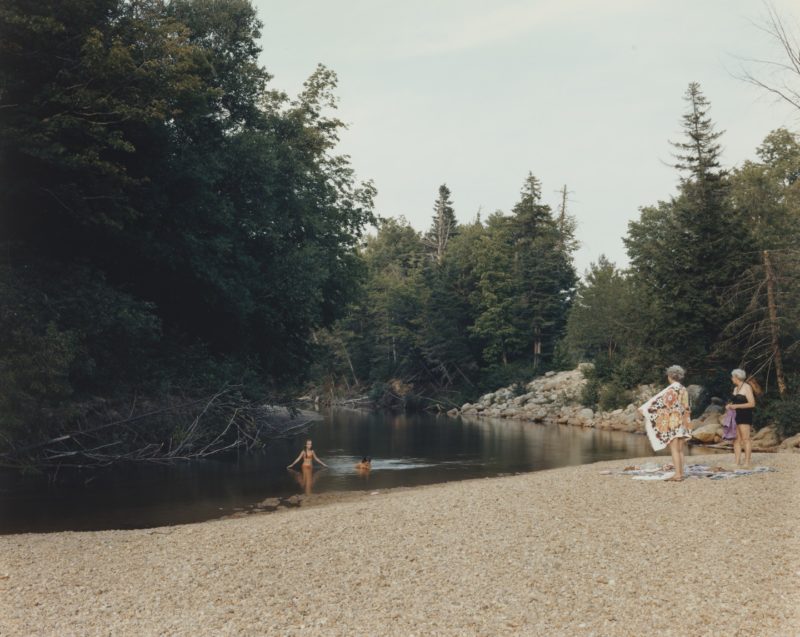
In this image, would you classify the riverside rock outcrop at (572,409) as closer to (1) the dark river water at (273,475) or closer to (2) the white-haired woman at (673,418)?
(1) the dark river water at (273,475)

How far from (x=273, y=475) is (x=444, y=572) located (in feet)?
45.5

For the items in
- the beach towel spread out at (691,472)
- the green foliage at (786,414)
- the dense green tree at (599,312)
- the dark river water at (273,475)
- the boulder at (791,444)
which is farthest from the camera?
the dense green tree at (599,312)

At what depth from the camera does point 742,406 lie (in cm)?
1448

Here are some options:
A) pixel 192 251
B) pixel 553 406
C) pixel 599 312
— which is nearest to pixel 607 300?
pixel 599 312

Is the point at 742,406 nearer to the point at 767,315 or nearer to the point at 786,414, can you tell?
the point at 786,414

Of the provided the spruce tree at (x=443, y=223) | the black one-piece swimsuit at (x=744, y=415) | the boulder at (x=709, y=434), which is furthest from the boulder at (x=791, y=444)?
Result: the spruce tree at (x=443, y=223)

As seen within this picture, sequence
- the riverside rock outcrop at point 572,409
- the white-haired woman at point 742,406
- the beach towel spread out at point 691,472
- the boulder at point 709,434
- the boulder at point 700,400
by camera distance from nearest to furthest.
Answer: the beach towel spread out at point 691,472 < the white-haired woman at point 742,406 < the boulder at point 709,434 < the riverside rock outcrop at point 572,409 < the boulder at point 700,400

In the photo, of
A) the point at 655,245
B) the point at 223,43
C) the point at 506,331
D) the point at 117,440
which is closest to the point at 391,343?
the point at 506,331

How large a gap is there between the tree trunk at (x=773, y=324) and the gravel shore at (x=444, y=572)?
1668 centimetres

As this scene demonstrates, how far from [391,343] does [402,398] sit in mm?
9831

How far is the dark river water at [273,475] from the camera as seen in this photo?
15219 millimetres

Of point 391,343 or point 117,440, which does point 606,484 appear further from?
point 391,343

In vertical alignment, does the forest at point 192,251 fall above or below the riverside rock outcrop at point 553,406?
above

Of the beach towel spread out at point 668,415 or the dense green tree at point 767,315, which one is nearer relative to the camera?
the beach towel spread out at point 668,415
